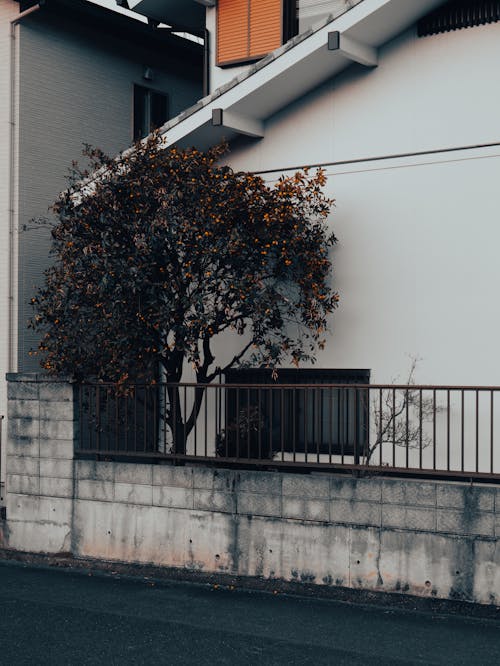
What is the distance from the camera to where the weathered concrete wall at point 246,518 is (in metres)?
8.37

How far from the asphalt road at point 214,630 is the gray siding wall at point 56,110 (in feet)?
18.4

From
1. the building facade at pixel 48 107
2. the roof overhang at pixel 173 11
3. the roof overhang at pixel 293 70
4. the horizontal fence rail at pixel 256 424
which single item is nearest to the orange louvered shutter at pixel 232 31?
the roof overhang at pixel 173 11

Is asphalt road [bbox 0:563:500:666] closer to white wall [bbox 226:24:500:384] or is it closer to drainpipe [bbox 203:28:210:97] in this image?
white wall [bbox 226:24:500:384]

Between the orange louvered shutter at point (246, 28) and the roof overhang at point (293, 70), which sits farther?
the orange louvered shutter at point (246, 28)

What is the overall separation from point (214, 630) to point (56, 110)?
9.04m

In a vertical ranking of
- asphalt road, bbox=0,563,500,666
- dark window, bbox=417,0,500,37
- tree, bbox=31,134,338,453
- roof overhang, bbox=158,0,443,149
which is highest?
dark window, bbox=417,0,500,37

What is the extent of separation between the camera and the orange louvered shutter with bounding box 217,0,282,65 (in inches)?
510

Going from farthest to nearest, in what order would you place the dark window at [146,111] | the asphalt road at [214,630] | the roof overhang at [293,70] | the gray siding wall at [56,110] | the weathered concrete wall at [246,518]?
the dark window at [146,111]
the gray siding wall at [56,110]
the roof overhang at [293,70]
the weathered concrete wall at [246,518]
the asphalt road at [214,630]

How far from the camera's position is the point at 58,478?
10797 mm

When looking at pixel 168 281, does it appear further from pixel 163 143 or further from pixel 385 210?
pixel 385 210

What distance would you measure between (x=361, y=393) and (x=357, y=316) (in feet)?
3.50

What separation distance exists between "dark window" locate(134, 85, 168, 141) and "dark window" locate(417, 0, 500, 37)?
18.8 ft

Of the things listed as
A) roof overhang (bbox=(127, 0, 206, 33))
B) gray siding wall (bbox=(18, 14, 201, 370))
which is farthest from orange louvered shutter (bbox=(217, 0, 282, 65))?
gray siding wall (bbox=(18, 14, 201, 370))

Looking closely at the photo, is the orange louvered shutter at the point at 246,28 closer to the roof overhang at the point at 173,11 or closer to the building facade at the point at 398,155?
the roof overhang at the point at 173,11
